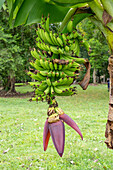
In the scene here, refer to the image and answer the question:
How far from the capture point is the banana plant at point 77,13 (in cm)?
109

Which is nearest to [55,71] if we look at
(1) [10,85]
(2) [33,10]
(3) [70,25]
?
(3) [70,25]

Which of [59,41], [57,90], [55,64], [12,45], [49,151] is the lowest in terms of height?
[49,151]

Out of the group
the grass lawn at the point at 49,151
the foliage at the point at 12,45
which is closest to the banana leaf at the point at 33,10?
the grass lawn at the point at 49,151

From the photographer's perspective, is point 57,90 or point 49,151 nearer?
point 57,90

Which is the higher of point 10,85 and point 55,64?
point 55,64

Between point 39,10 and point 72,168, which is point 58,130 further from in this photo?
point 72,168

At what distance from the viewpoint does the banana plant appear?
1.09m

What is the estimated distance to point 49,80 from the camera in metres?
0.99

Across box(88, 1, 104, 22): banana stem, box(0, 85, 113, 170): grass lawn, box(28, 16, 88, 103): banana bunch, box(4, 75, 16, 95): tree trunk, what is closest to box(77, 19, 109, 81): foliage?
box(0, 85, 113, 170): grass lawn

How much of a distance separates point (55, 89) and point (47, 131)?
22 centimetres

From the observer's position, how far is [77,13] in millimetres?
1187

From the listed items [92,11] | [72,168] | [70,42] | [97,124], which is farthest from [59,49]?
[97,124]

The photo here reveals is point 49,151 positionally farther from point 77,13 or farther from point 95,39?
point 95,39

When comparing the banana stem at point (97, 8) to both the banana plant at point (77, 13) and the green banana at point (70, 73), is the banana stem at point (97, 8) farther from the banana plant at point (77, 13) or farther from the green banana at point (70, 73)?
the green banana at point (70, 73)
